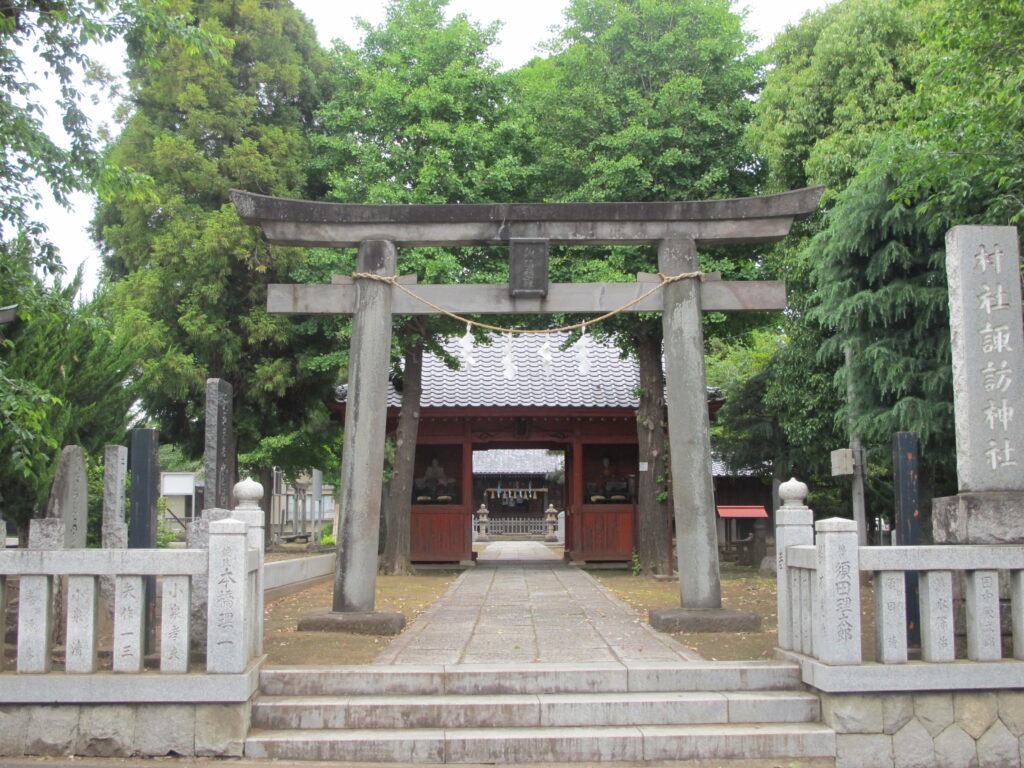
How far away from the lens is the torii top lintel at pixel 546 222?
902 cm

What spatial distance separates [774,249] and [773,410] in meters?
2.94

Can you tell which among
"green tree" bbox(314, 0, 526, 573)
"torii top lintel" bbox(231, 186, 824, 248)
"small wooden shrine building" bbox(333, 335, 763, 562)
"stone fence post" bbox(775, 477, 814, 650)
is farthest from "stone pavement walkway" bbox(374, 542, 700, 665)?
"small wooden shrine building" bbox(333, 335, 763, 562)

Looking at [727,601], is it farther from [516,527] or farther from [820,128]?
[516,527]

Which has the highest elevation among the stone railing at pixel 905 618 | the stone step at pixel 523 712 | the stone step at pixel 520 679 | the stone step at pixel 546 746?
the stone railing at pixel 905 618

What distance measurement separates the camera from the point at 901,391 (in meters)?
11.2

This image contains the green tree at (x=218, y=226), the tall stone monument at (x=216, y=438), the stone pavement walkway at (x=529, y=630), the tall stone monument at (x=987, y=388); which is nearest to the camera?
the tall stone monument at (x=987, y=388)

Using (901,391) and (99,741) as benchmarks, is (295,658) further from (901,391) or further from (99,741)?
(901,391)

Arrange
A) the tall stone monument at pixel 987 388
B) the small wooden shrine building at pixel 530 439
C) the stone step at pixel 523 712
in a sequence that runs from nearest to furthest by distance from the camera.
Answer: the stone step at pixel 523 712 < the tall stone monument at pixel 987 388 < the small wooden shrine building at pixel 530 439

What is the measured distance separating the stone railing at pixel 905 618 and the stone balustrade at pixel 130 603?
3.89m

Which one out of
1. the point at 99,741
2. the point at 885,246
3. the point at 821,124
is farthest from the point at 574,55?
the point at 99,741

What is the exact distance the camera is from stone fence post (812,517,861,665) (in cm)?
601

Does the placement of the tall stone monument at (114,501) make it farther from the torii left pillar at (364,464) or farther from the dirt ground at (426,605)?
the torii left pillar at (364,464)

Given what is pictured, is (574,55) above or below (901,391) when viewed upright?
Answer: above

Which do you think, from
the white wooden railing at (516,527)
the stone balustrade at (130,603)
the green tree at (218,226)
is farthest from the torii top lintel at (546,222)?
the white wooden railing at (516,527)
